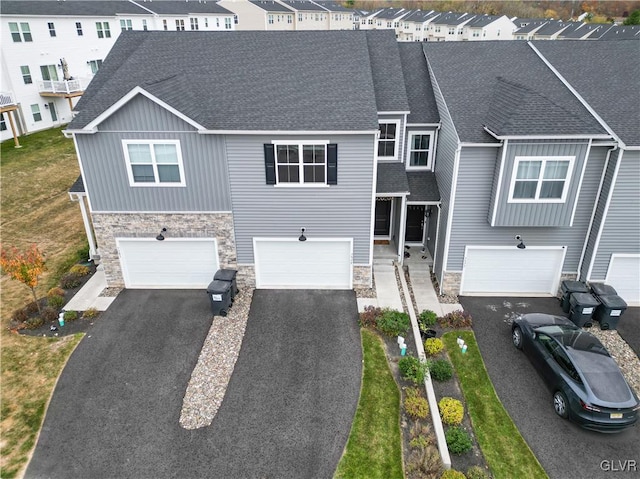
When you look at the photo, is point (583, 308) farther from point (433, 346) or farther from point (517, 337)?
point (433, 346)

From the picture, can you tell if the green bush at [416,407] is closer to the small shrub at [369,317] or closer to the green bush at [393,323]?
the green bush at [393,323]

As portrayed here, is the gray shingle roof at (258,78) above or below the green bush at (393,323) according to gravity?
above

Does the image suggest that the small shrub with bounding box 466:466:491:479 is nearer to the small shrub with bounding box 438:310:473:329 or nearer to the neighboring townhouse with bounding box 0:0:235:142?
the small shrub with bounding box 438:310:473:329

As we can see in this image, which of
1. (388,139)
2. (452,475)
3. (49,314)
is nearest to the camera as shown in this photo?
(452,475)

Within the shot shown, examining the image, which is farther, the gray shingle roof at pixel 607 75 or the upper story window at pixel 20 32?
the upper story window at pixel 20 32

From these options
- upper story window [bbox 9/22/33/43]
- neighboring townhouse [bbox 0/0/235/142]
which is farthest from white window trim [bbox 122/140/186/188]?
upper story window [bbox 9/22/33/43]

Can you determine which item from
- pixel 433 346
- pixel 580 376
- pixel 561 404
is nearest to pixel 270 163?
pixel 433 346

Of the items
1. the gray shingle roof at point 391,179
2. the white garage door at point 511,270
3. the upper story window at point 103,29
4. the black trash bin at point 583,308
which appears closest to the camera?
the black trash bin at point 583,308

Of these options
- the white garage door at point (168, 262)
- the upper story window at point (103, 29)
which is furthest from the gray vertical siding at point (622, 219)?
the upper story window at point (103, 29)
